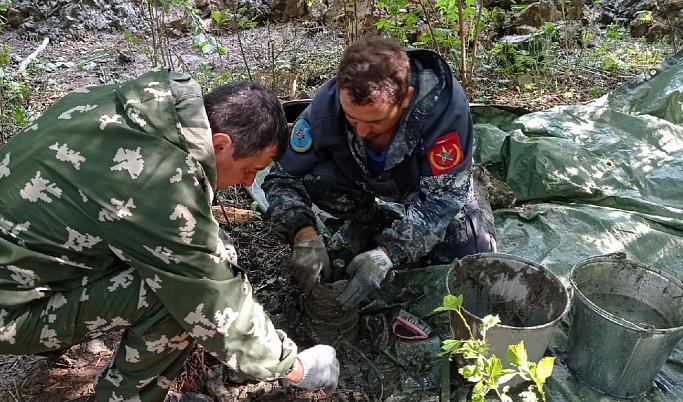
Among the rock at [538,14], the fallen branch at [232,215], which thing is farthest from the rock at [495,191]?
the rock at [538,14]

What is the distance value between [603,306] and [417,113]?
1.15 meters

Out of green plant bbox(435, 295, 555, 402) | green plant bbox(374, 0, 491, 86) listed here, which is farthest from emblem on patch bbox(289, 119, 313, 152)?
green plant bbox(374, 0, 491, 86)

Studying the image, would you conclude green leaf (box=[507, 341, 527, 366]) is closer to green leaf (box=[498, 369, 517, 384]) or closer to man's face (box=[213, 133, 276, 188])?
green leaf (box=[498, 369, 517, 384])

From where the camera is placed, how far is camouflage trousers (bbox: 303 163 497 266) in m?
2.76

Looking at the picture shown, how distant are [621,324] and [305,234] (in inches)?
51.9

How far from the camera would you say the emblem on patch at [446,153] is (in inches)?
98.5

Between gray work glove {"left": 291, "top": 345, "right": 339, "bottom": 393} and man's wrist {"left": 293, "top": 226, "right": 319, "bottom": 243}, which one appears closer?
gray work glove {"left": 291, "top": 345, "right": 339, "bottom": 393}

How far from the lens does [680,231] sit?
10.2ft

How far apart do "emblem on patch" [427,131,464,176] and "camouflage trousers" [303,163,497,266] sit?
27 centimetres

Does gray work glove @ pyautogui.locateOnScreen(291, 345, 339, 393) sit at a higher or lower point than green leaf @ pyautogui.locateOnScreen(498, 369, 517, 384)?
lower

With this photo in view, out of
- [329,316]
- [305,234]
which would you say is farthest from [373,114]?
[329,316]

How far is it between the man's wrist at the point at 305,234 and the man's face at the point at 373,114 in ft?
1.62

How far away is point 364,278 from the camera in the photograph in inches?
93.2

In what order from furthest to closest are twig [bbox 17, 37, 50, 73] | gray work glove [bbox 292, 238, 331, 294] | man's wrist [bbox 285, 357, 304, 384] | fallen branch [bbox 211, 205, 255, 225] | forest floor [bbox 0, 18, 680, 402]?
twig [bbox 17, 37, 50, 73]
fallen branch [bbox 211, 205, 255, 225]
gray work glove [bbox 292, 238, 331, 294]
forest floor [bbox 0, 18, 680, 402]
man's wrist [bbox 285, 357, 304, 384]
